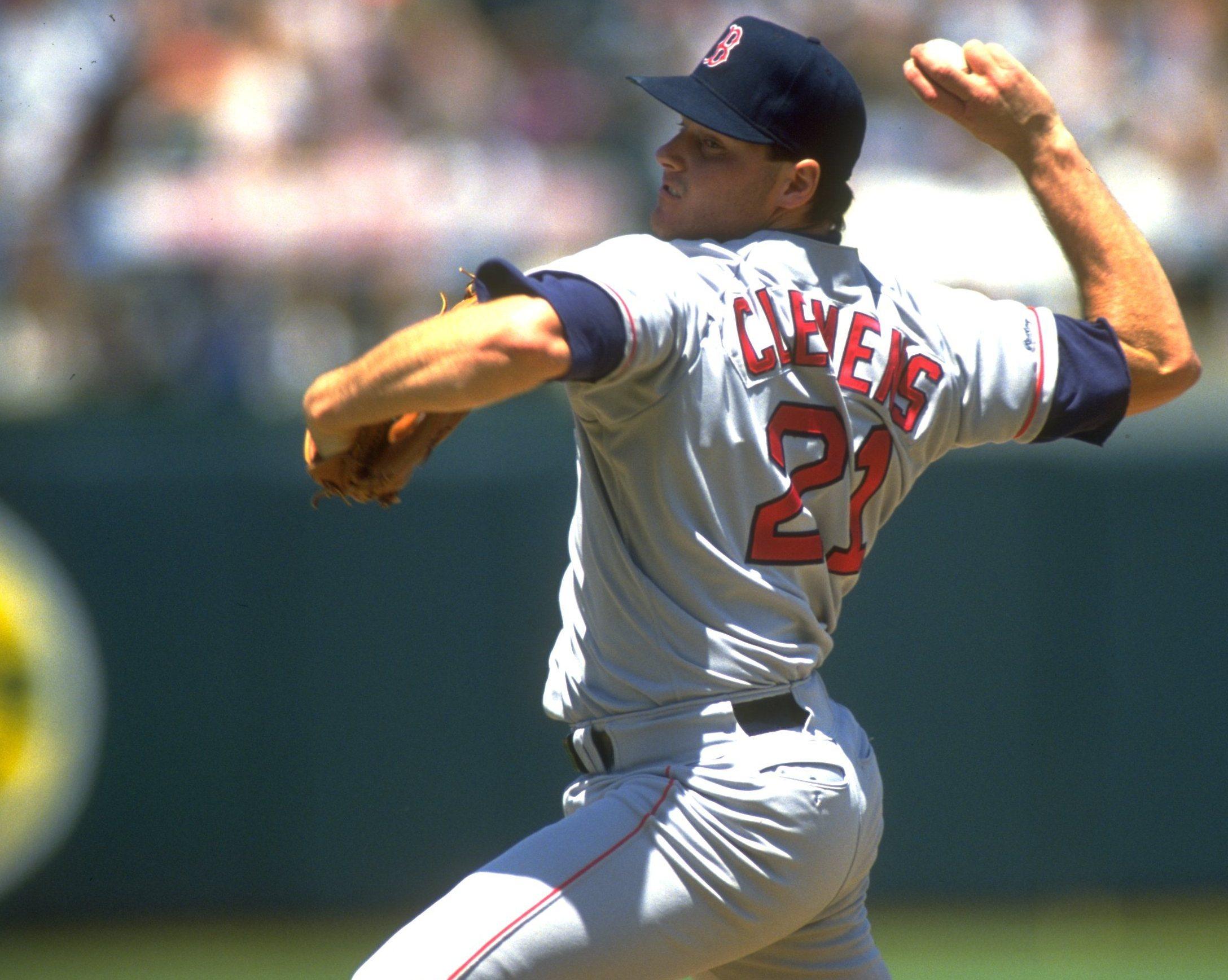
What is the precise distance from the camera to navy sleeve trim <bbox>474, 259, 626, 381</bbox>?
2.08 metres

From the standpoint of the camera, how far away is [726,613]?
2.40 metres

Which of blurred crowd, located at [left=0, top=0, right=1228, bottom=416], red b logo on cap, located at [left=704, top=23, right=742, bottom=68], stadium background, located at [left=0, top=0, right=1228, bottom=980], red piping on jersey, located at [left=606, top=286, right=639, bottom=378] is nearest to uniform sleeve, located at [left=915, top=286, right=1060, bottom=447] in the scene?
red b logo on cap, located at [left=704, top=23, right=742, bottom=68]

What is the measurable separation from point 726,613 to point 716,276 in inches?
19.7

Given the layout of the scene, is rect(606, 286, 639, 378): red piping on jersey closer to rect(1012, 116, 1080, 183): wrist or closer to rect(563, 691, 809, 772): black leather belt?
rect(563, 691, 809, 772): black leather belt

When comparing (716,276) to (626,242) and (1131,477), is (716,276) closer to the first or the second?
(626,242)

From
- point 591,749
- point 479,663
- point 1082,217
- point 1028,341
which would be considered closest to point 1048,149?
point 1082,217

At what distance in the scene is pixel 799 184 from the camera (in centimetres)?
250

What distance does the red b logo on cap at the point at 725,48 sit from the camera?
8.18ft

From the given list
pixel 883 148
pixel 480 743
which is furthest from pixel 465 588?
pixel 883 148

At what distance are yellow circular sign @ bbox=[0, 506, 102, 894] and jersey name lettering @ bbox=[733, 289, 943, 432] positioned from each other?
3.52 m

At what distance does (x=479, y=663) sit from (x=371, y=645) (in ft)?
1.20

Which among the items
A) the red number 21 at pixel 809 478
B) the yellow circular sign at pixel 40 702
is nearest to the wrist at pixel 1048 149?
the red number 21 at pixel 809 478

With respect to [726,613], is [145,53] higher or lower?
higher

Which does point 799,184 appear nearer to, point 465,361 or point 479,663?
point 465,361
